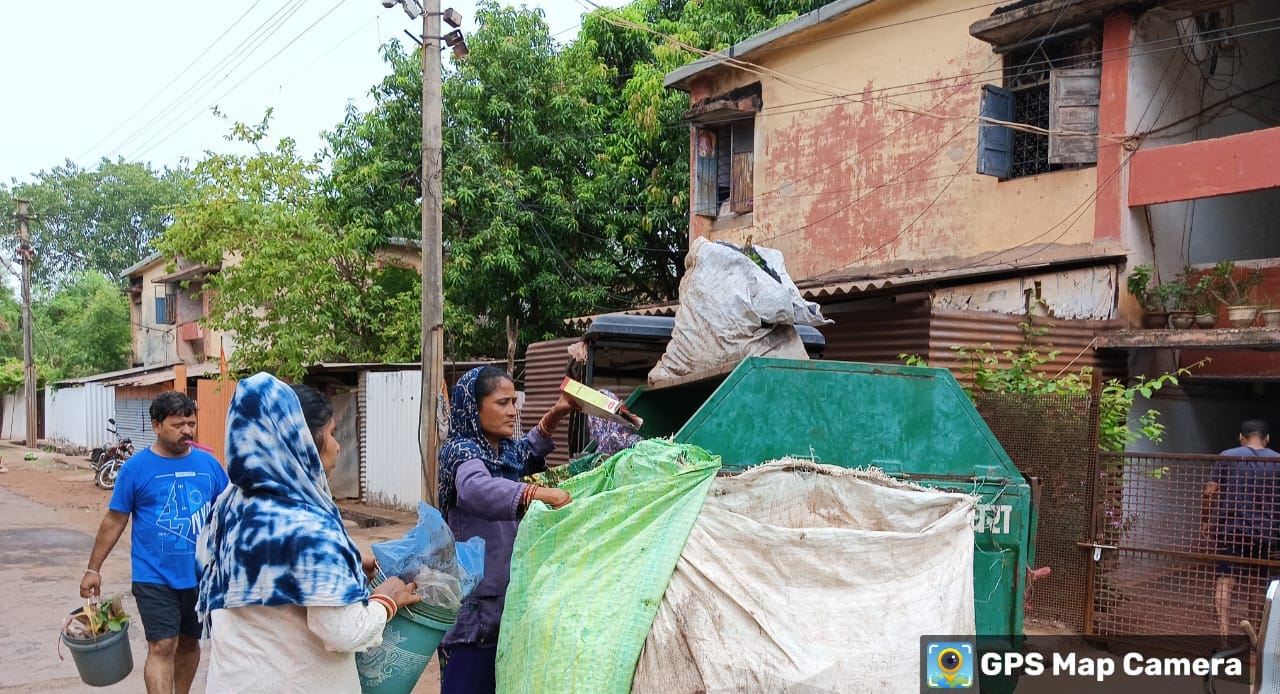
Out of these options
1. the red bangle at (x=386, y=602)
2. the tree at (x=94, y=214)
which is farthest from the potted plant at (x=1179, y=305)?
the tree at (x=94, y=214)

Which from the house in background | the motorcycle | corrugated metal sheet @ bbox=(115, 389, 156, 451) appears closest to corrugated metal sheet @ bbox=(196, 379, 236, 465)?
the motorcycle

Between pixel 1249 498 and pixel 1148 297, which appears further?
pixel 1148 297

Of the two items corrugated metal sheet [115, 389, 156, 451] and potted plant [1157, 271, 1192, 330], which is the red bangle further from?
corrugated metal sheet [115, 389, 156, 451]

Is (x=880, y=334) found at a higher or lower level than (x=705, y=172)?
lower

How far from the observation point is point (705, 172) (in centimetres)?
1334

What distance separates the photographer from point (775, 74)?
1192cm

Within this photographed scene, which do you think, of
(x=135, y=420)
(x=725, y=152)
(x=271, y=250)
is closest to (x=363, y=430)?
(x=271, y=250)

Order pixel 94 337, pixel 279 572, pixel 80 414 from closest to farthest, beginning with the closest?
pixel 279 572 → pixel 80 414 → pixel 94 337

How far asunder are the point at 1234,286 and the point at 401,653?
26.0 ft

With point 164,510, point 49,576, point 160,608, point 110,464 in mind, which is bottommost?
point 110,464

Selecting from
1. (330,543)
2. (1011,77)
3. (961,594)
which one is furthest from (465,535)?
(1011,77)

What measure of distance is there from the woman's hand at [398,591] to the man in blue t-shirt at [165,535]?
2.15 metres

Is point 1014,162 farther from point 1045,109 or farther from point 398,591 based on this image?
point 398,591

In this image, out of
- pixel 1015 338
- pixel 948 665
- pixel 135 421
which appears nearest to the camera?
pixel 948 665
